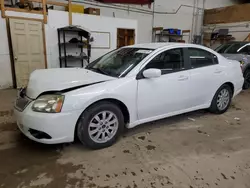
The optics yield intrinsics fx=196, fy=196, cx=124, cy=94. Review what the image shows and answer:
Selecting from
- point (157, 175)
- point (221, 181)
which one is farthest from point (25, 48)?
point (221, 181)

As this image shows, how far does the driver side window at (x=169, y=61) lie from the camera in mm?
2653

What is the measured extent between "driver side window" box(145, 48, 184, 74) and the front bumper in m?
1.19

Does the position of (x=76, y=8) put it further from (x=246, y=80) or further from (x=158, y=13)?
(x=246, y=80)

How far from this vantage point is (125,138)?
270 cm

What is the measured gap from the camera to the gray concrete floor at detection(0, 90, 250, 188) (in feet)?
6.07

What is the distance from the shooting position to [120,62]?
2.76 meters

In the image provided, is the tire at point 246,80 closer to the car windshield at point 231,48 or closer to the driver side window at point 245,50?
the driver side window at point 245,50

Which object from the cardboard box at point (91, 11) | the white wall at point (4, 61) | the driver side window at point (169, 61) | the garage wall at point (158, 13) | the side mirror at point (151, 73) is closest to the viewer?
the side mirror at point (151, 73)

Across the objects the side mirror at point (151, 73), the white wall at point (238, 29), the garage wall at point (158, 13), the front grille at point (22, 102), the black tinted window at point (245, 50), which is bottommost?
the front grille at point (22, 102)

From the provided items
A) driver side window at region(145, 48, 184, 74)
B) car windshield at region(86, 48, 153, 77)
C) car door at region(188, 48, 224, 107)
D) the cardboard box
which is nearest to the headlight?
car windshield at region(86, 48, 153, 77)

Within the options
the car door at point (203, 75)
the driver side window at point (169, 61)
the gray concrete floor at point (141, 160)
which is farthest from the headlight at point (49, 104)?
the car door at point (203, 75)

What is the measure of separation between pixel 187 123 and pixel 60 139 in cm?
205

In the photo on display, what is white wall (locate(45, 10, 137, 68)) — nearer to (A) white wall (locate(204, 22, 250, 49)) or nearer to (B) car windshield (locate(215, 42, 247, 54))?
(B) car windshield (locate(215, 42, 247, 54))

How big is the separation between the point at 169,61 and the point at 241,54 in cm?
420
